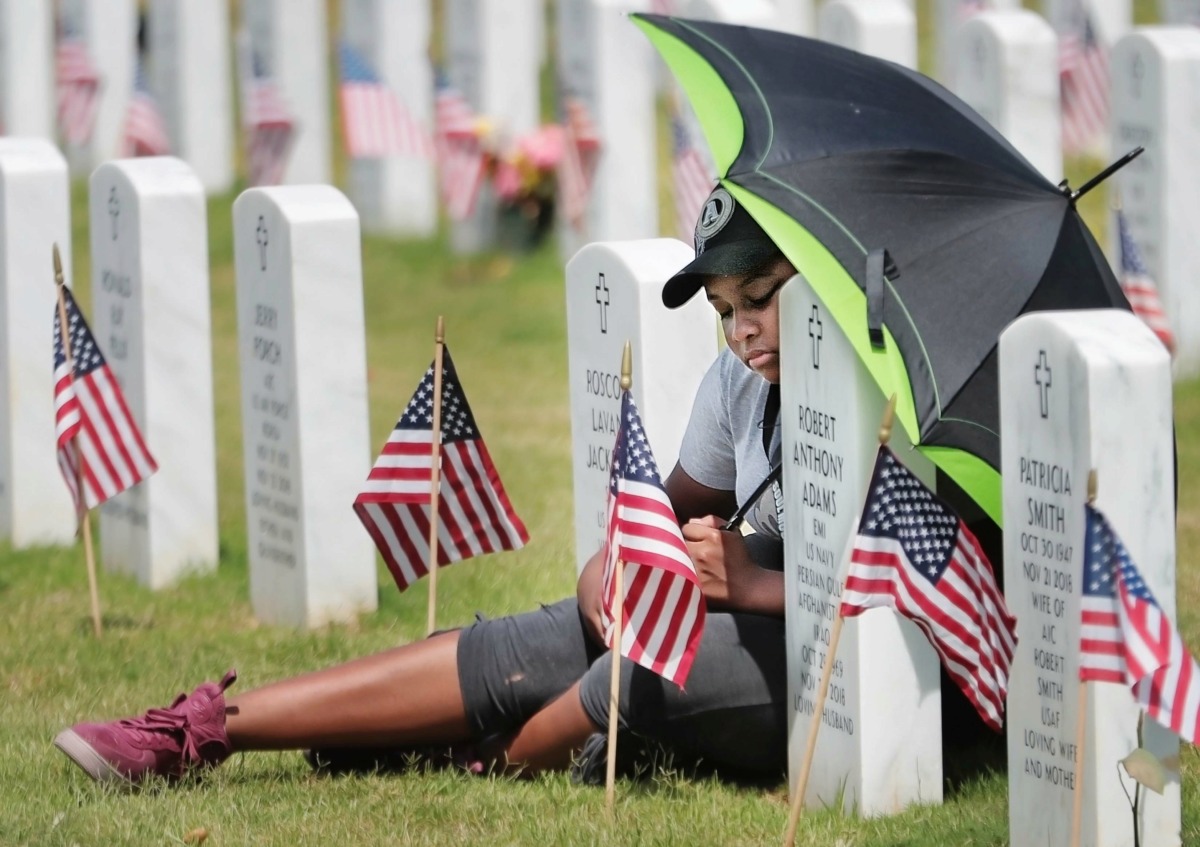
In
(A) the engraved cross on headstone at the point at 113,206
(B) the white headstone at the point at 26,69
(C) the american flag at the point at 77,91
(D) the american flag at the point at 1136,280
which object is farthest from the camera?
(C) the american flag at the point at 77,91

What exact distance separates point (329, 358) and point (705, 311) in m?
1.68

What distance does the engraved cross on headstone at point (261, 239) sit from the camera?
6492mm

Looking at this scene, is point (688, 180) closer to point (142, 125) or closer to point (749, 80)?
point (142, 125)

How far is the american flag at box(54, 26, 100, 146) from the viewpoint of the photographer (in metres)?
16.8

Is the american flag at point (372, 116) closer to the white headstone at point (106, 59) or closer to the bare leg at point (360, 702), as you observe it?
the white headstone at point (106, 59)

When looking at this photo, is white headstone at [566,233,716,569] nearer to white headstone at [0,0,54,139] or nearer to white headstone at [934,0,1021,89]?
white headstone at [934,0,1021,89]

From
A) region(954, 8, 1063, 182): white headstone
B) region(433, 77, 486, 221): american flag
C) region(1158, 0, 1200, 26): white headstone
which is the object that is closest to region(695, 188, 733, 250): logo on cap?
region(954, 8, 1063, 182): white headstone

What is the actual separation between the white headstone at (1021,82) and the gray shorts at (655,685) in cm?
594

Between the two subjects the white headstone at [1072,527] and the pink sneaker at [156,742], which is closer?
the white headstone at [1072,527]

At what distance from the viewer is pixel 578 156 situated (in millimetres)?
12648

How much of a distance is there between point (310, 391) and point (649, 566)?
2311 millimetres

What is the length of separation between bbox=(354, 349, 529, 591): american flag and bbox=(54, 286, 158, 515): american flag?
1.31m

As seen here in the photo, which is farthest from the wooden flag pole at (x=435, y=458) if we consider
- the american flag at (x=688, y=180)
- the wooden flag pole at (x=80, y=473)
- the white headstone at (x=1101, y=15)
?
the white headstone at (x=1101, y=15)

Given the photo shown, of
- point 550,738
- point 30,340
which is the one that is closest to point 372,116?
point 30,340
